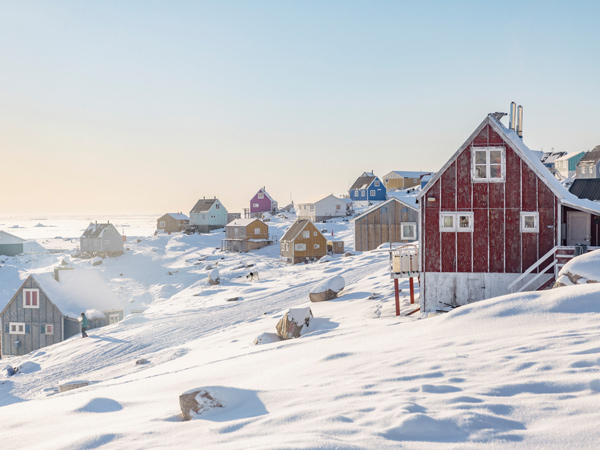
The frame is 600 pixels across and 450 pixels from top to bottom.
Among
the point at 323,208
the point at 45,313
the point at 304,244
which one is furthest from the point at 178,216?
the point at 45,313

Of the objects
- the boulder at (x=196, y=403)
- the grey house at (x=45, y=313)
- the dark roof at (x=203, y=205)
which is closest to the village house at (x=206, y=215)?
the dark roof at (x=203, y=205)

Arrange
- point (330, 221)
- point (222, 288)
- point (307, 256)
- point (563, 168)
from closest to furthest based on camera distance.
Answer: point (222, 288), point (307, 256), point (330, 221), point (563, 168)

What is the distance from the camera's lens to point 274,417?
25.7ft

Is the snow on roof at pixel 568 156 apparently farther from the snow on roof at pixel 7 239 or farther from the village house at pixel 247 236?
the snow on roof at pixel 7 239

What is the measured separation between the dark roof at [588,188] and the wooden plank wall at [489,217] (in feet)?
31.5

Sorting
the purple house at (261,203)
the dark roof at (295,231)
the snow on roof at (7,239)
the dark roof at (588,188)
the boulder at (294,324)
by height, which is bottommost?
the boulder at (294,324)

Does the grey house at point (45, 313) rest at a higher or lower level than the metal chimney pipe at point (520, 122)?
lower

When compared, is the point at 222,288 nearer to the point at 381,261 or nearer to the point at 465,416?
the point at 381,261

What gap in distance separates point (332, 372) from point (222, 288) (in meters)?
29.2

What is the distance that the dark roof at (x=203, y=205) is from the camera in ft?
291

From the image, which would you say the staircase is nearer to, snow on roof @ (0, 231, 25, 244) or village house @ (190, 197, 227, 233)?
village house @ (190, 197, 227, 233)

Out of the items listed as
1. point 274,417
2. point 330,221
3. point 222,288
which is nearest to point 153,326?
point 222,288

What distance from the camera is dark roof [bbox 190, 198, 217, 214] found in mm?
88812

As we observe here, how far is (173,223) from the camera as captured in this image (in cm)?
9369
